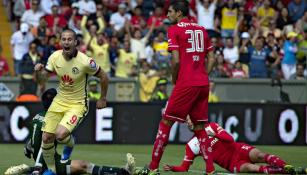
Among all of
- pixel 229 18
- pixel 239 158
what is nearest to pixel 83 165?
pixel 239 158

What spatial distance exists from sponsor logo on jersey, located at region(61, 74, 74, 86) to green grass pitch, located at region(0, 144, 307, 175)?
1.66m

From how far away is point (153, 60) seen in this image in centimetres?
2414

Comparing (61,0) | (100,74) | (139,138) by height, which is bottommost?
(139,138)

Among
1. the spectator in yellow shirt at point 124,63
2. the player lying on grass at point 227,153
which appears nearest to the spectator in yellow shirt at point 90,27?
the spectator in yellow shirt at point 124,63

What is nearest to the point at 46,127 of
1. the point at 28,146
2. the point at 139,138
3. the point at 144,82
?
the point at 28,146

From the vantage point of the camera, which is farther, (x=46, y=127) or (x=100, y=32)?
(x=100, y=32)

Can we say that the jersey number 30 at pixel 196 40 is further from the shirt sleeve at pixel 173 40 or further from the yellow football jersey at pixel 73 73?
the yellow football jersey at pixel 73 73

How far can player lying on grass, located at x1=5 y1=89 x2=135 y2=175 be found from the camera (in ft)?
39.3

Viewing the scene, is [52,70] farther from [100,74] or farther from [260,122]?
[260,122]

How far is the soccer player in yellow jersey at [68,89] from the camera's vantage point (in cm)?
1223

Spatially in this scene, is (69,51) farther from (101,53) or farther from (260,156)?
(101,53)

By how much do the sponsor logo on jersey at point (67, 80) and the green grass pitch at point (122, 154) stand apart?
1661 mm

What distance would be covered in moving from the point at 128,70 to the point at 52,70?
11.4 meters

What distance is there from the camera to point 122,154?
17422 mm
